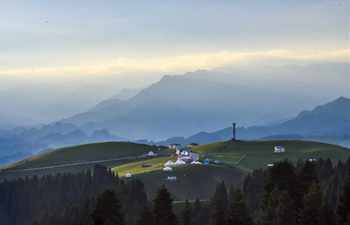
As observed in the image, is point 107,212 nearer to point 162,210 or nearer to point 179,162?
point 162,210

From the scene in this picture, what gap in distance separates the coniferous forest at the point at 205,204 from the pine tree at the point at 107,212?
0.02 m

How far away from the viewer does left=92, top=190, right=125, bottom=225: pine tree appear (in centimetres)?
4544

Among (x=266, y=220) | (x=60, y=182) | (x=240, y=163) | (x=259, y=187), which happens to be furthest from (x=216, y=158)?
(x=266, y=220)

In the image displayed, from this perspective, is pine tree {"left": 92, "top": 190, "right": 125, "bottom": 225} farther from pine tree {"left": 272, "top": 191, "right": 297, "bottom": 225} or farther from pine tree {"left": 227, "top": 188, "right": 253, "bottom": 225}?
pine tree {"left": 272, "top": 191, "right": 297, "bottom": 225}

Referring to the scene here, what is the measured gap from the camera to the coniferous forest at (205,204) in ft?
155

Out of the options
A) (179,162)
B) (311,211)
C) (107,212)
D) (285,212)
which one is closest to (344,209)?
(311,211)

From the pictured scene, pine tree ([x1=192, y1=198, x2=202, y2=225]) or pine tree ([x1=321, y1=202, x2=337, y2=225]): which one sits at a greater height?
pine tree ([x1=321, y1=202, x2=337, y2=225])

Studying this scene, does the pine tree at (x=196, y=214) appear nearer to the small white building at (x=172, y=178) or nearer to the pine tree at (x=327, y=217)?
the pine tree at (x=327, y=217)

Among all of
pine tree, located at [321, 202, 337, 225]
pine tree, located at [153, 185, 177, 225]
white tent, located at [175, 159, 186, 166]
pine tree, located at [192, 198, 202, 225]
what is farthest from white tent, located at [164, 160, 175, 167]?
pine tree, located at [321, 202, 337, 225]

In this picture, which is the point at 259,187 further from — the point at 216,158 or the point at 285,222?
the point at 216,158

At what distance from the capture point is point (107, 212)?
150 ft

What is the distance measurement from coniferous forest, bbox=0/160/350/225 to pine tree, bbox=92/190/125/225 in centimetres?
2

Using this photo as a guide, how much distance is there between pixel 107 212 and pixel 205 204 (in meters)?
61.1

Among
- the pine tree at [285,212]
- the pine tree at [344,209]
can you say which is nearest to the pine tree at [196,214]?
the pine tree at [344,209]
